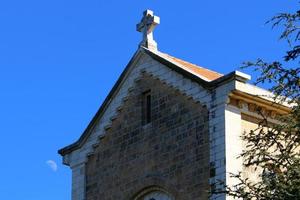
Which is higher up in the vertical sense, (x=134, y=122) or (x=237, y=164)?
(x=134, y=122)

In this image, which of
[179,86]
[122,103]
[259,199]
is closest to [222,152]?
[179,86]

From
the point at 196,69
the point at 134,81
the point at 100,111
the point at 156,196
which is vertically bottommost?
the point at 156,196

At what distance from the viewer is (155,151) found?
85.6 ft

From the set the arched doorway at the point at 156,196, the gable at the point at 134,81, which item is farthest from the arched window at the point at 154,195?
the gable at the point at 134,81

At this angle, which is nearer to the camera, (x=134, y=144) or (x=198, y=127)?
(x=198, y=127)

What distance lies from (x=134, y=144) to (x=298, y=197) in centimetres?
1092

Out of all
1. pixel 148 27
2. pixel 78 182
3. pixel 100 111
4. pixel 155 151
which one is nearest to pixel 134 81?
pixel 100 111

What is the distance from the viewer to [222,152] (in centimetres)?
2408

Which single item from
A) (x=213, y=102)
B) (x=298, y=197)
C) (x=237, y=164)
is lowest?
(x=298, y=197)

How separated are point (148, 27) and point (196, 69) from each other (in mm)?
1905

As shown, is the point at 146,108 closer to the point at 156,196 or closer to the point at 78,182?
the point at 156,196

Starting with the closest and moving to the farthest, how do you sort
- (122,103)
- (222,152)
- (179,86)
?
(222,152), (179,86), (122,103)

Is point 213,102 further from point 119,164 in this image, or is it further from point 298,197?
point 298,197

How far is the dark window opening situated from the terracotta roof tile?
3.83 ft
